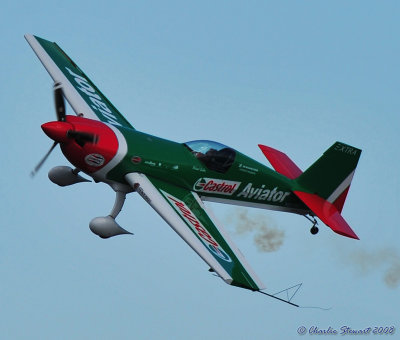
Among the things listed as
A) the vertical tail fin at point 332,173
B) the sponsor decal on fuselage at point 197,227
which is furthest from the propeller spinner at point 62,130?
the vertical tail fin at point 332,173

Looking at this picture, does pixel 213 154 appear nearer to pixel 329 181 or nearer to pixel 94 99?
pixel 329 181

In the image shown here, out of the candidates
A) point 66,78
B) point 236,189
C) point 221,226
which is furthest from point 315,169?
point 66,78

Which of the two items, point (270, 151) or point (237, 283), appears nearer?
point (237, 283)

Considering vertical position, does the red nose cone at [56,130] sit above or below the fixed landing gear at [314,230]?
below

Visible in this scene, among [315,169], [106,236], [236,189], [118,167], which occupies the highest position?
[315,169]

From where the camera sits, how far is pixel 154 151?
70.2 ft

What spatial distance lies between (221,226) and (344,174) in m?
4.47

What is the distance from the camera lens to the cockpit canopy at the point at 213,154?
22.0 meters

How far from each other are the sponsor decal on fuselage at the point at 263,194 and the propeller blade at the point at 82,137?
4222 mm

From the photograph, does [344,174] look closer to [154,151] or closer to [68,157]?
[154,151]

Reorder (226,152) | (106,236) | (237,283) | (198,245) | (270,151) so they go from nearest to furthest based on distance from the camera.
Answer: (237,283), (198,245), (106,236), (226,152), (270,151)

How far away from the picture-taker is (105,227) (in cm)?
2048

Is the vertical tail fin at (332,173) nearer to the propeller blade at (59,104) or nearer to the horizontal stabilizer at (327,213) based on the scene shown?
the horizontal stabilizer at (327,213)

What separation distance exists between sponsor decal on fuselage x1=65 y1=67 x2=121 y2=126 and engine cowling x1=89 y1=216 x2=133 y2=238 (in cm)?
349
